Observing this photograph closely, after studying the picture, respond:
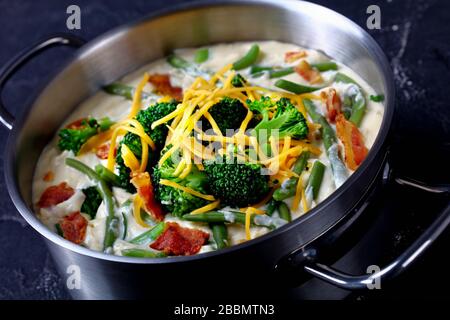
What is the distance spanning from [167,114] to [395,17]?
1.90 metres

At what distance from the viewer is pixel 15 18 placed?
191 inches

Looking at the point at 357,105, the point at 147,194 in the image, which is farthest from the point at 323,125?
the point at 147,194

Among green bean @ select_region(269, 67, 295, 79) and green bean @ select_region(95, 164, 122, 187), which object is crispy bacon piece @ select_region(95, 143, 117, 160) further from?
green bean @ select_region(269, 67, 295, 79)

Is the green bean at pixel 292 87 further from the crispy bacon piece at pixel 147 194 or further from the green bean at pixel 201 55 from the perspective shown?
the crispy bacon piece at pixel 147 194

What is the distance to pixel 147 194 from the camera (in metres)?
2.91

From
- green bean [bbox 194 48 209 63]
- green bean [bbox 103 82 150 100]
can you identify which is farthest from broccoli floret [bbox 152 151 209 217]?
green bean [bbox 194 48 209 63]

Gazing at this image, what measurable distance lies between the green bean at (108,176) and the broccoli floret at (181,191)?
0.95 ft

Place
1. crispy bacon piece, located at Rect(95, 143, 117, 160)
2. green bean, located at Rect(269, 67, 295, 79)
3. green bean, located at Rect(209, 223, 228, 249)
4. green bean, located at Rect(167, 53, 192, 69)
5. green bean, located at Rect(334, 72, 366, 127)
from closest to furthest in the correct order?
green bean, located at Rect(209, 223, 228, 249) < green bean, located at Rect(334, 72, 366, 127) < crispy bacon piece, located at Rect(95, 143, 117, 160) < green bean, located at Rect(269, 67, 295, 79) < green bean, located at Rect(167, 53, 192, 69)

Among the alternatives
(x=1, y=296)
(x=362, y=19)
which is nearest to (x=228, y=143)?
(x=1, y=296)

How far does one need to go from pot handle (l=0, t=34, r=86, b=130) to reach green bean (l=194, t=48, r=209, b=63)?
23.8 inches

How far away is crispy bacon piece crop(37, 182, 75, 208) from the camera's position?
314cm

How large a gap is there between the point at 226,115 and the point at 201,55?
0.88m

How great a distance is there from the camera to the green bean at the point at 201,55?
146 inches

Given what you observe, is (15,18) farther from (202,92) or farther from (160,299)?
(160,299)
